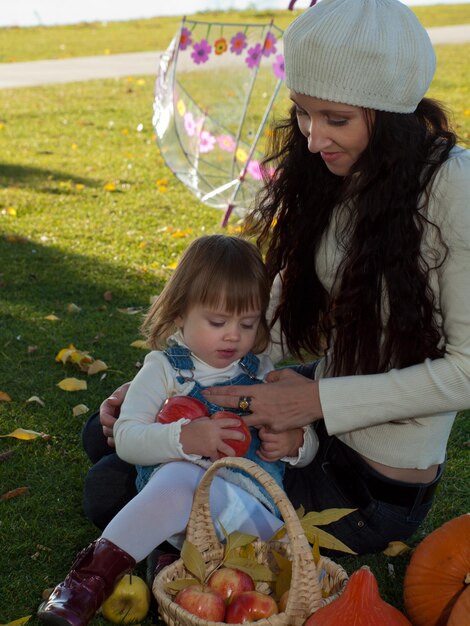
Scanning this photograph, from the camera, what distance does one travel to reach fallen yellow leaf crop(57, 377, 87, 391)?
13.2 feet

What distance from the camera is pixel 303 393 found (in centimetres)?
263

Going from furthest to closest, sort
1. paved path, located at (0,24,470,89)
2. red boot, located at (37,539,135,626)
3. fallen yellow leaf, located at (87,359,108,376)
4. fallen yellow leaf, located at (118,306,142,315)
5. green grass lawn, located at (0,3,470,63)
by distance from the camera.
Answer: green grass lawn, located at (0,3,470,63) → paved path, located at (0,24,470,89) → fallen yellow leaf, located at (118,306,142,315) → fallen yellow leaf, located at (87,359,108,376) → red boot, located at (37,539,135,626)

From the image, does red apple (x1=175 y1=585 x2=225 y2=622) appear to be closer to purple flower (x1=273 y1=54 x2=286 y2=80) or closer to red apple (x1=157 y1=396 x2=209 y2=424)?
red apple (x1=157 y1=396 x2=209 y2=424)

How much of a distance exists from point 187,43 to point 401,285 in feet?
13.4

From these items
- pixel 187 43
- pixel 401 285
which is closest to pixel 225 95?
pixel 187 43

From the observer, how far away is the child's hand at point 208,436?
2.57 m

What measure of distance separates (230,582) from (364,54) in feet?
4.38

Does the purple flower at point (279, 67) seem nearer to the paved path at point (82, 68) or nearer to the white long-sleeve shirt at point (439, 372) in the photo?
the white long-sleeve shirt at point (439, 372)

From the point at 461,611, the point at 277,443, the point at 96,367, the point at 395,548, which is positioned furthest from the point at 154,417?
the point at 96,367

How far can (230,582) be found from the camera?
240cm

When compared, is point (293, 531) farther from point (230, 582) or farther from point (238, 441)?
point (238, 441)

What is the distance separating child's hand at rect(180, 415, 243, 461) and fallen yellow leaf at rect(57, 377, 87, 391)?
1526 mm

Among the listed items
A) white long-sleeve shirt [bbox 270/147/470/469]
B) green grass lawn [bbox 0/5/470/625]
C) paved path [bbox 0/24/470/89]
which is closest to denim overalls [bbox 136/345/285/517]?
white long-sleeve shirt [bbox 270/147/470/469]

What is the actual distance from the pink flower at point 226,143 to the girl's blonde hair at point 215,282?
3576mm
